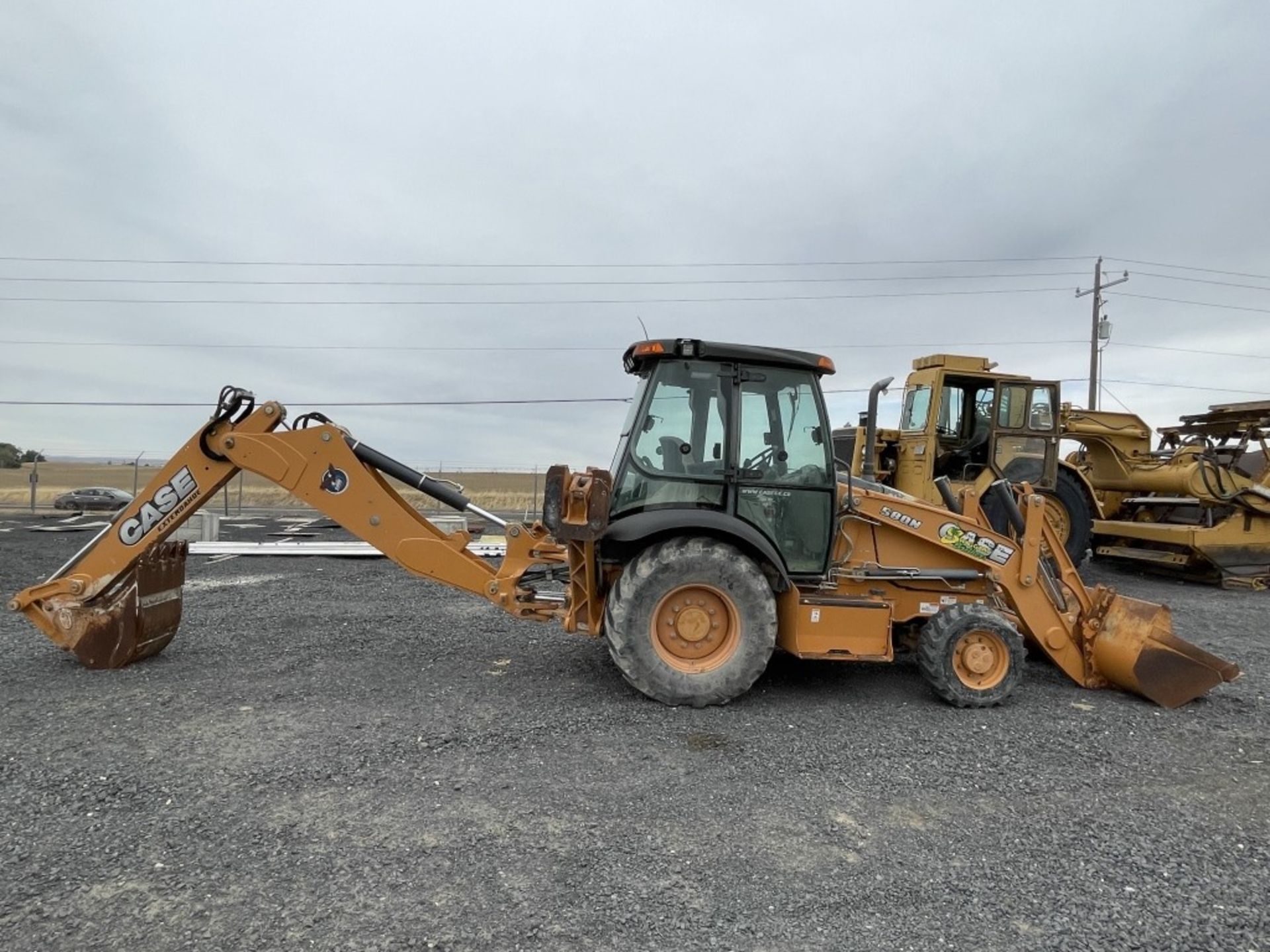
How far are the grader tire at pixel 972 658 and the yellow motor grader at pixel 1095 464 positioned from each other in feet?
15.6

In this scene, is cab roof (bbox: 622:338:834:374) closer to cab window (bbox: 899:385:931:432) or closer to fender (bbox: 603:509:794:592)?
fender (bbox: 603:509:794:592)

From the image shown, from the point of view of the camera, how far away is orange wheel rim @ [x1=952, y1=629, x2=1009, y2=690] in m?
5.39

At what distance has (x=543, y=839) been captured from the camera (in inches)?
135

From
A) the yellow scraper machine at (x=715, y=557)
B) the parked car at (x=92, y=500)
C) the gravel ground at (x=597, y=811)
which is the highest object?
the yellow scraper machine at (x=715, y=557)

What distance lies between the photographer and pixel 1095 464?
518 inches

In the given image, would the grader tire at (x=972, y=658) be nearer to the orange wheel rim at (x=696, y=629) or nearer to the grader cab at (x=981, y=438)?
the orange wheel rim at (x=696, y=629)

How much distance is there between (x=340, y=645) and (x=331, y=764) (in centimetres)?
271

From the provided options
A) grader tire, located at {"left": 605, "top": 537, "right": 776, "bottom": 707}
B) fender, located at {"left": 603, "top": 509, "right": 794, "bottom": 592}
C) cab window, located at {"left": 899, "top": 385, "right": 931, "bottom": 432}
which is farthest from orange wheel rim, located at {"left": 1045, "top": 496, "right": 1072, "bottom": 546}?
grader tire, located at {"left": 605, "top": 537, "right": 776, "bottom": 707}

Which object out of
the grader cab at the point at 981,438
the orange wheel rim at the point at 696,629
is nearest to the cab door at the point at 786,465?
the orange wheel rim at the point at 696,629

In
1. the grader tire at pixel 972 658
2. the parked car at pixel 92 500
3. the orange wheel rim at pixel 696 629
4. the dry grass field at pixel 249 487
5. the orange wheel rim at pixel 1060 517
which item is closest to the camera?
the orange wheel rim at pixel 696 629

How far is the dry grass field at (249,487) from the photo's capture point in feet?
89.8

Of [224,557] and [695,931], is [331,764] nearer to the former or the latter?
[695,931]

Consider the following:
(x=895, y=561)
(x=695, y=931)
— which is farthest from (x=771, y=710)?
(x=695, y=931)

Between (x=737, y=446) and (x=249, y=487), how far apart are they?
3547 cm
